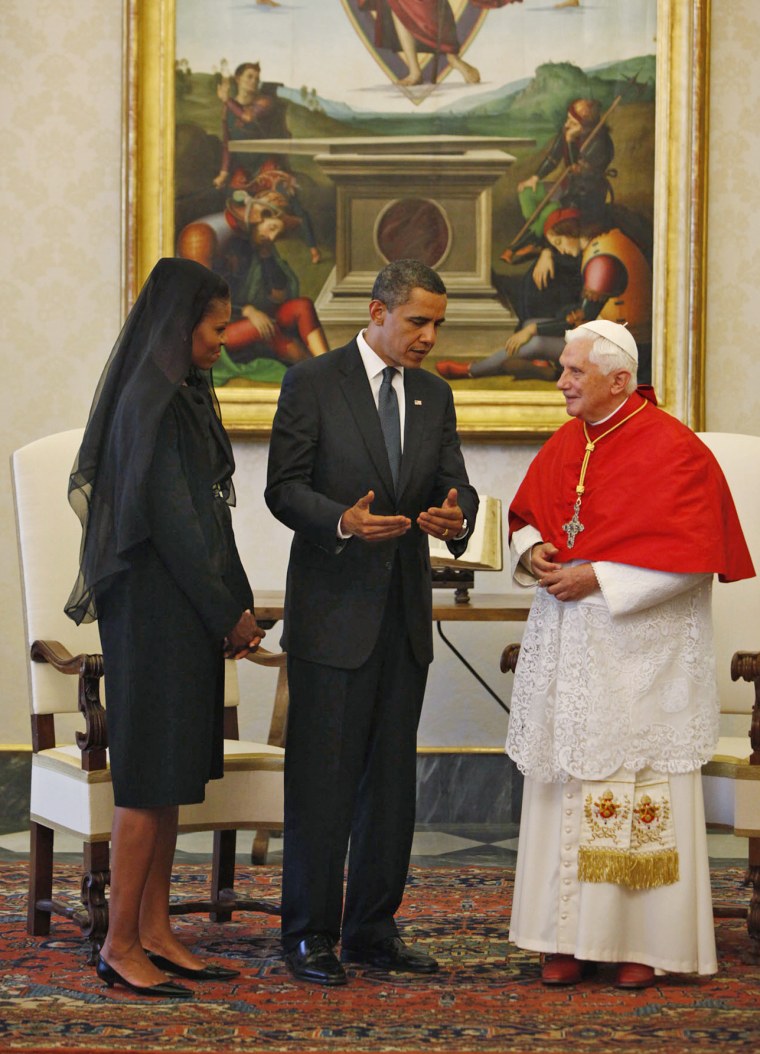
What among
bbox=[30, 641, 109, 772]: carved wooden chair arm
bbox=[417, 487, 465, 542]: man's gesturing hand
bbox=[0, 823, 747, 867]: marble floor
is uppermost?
bbox=[417, 487, 465, 542]: man's gesturing hand

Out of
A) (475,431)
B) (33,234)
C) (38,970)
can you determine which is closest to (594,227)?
(475,431)

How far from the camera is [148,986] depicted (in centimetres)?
372

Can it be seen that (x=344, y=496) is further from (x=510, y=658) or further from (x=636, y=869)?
(x=636, y=869)

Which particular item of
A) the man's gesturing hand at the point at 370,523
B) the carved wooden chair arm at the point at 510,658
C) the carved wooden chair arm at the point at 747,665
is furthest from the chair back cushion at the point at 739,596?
the man's gesturing hand at the point at 370,523

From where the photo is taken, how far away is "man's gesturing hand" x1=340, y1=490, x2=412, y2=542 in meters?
3.68

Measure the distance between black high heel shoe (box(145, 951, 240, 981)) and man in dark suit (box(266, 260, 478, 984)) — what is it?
189 mm

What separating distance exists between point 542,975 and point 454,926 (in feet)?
2.11

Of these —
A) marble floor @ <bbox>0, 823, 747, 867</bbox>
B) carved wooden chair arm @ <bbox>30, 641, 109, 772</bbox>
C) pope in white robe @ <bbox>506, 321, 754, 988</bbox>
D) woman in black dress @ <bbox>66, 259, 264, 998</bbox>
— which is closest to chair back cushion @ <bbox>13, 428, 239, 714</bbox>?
carved wooden chair arm @ <bbox>30, 641, 109, 772</bbox>

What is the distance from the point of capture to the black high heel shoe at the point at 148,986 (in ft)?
12.2

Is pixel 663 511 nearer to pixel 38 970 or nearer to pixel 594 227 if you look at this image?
pixel 38 970

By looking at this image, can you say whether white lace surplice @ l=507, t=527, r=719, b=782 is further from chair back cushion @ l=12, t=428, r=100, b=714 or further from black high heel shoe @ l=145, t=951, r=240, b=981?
chair back cushion @ l=12, t=428, r=100, b=714

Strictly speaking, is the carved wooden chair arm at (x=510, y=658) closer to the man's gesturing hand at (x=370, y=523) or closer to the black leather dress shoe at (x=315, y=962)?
the man's gesturing hand at (x=370, y=523)

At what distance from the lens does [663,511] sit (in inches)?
155

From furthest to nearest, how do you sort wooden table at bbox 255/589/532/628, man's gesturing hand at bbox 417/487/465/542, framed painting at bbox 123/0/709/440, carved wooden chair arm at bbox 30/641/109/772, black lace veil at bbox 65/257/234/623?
framed painting at bbox 123/0/709/440
wooden table at bbox 255/589/532/628
carved wooden chair arm at bbox 30/641/109/772
man's gesturing hand at bbox 417/487/465/542
black lace veil at bbox 65/257/234/623
